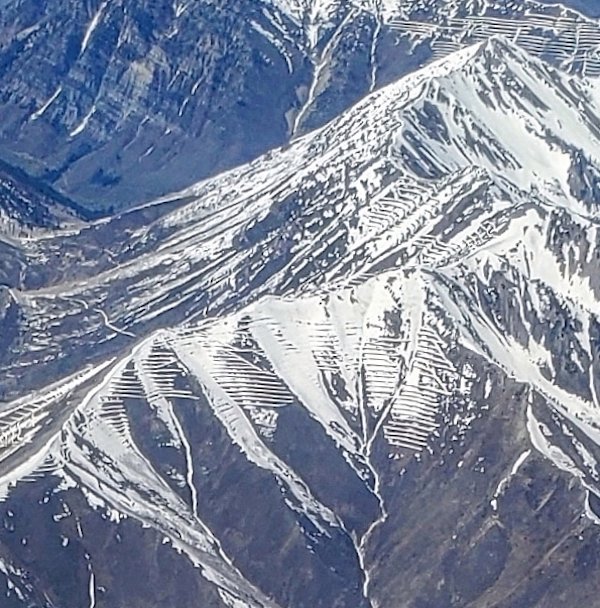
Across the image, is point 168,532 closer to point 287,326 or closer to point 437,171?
point 287,326

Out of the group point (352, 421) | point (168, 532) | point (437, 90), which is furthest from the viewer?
point (437, 90)

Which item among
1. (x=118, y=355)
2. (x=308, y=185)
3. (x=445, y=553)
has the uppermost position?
(x=308, y=185)

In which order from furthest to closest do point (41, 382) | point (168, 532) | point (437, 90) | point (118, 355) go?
1. point (437, 90)
2. point (41, 382)
3. point (118, 355)
4. point (168, 532)

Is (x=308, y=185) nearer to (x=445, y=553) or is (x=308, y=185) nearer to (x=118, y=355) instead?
(x=118, y=355)

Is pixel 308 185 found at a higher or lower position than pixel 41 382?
higher

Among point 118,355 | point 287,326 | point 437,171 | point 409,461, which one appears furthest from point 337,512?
point 437,171

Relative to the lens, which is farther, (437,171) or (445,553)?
(437,171)
